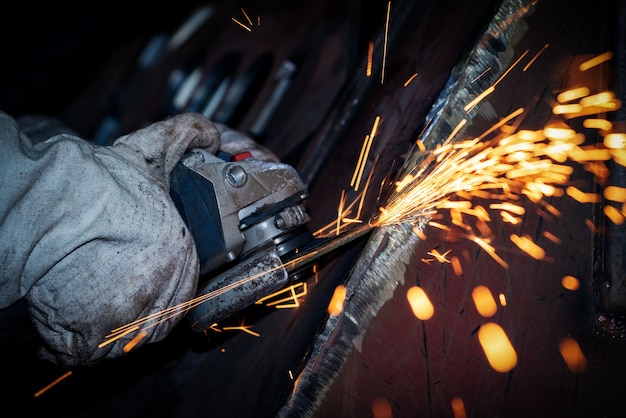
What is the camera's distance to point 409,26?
1.76 meters

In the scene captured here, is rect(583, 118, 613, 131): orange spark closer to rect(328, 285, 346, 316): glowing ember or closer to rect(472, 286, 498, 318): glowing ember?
rect(472, 286, 498, 318): glowing ember

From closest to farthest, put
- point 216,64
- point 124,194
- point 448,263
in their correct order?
point 124,194, point 448,263, point 216,64

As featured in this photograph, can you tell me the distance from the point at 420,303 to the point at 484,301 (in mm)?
179

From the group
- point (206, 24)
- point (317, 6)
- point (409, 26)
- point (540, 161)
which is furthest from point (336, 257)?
point (206, 24)

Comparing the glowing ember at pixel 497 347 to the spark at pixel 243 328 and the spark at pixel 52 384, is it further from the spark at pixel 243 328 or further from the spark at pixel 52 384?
the spark at pixel 52 384

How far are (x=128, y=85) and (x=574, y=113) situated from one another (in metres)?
2.85

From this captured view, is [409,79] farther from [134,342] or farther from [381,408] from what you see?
[134,342]

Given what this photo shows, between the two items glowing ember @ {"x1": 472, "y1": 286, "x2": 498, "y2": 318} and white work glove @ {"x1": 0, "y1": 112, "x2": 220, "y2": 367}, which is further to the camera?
glowing ember @ {"x1": 472, "y1": 286, "x2": 498, "y2": 318}

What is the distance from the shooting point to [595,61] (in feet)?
4.12

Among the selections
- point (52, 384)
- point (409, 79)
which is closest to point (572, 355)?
point (409, 79)

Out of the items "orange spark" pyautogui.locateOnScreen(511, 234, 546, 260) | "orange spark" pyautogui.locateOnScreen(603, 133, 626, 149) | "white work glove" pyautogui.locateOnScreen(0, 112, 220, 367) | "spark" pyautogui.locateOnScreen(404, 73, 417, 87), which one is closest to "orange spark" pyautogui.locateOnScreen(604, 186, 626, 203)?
"orange spark" pyautogui.locateOnScreen(603, 133, 626, 149)

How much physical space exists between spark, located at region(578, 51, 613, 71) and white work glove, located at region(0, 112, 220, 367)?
135 cm

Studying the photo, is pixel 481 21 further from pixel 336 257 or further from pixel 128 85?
pixel 128 85

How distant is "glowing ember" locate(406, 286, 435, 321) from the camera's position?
3.71 ft
